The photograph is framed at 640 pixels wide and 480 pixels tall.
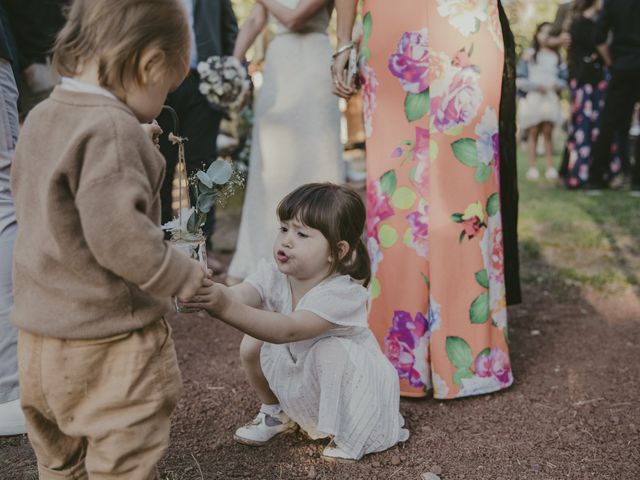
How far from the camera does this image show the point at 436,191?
2.71m

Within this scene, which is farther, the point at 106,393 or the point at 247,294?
the point at 247,294

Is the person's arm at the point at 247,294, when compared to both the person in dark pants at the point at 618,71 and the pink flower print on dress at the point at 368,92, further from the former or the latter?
the person in dark pants at the point at 618,71

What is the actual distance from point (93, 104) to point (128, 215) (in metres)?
0.25

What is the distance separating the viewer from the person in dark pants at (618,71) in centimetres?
703

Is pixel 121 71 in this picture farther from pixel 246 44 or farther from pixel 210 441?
pixel 246 44

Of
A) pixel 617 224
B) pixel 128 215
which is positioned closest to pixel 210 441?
pixel 128 215

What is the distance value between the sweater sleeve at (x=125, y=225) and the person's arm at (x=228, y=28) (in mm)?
3247

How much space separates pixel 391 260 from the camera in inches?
111

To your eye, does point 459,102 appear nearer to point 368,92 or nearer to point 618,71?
point 368,92

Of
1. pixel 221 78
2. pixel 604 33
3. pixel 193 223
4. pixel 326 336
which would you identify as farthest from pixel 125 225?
pixel 604 33

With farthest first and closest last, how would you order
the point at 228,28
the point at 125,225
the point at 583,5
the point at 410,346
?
the point at 583,5 → the point at 228,28 → the point at 410,346 → the point at 125,225

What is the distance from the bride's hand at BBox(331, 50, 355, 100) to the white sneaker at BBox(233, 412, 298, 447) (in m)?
1.31

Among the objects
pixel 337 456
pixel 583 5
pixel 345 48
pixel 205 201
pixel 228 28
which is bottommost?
pixel 337 456

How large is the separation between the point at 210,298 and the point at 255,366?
0.84m
